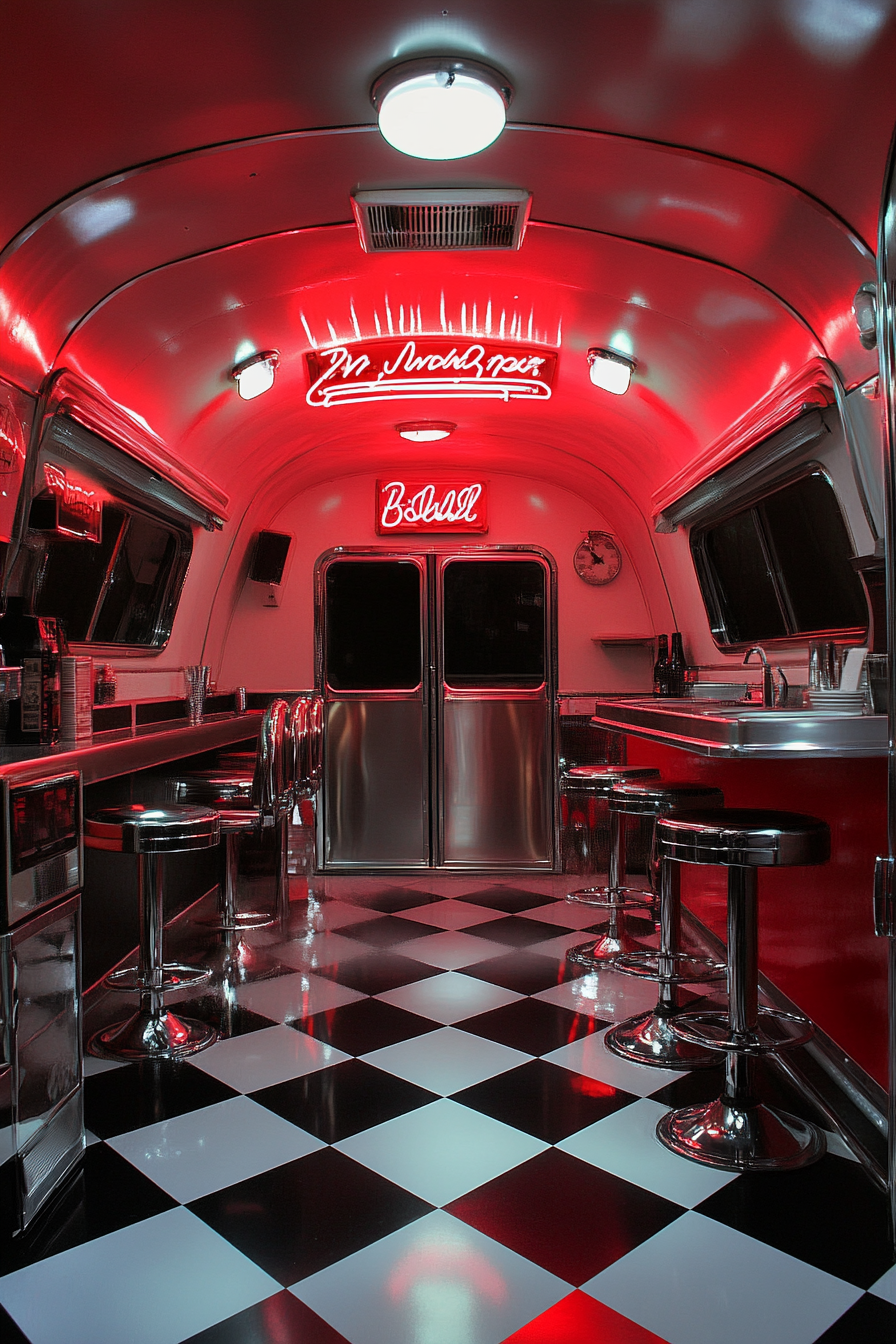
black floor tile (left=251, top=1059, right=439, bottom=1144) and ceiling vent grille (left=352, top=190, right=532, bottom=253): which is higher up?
ceiling vent grille (left=352, top=190, right=532, bottom=253)

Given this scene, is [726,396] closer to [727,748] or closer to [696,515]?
[696,515]

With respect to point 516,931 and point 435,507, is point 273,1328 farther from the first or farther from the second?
point 435,507

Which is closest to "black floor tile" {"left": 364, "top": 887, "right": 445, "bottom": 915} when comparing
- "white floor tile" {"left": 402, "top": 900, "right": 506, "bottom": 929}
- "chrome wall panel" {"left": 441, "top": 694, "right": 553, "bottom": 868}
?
"white floor tile" {"left": 402, "top": 900, "right": 506, "bottom": 929}

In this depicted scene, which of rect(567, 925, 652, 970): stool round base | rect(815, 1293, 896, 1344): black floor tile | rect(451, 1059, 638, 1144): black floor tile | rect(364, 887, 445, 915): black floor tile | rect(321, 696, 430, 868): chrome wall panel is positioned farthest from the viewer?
rect(321, 696, 430, 868): chrome wall panel

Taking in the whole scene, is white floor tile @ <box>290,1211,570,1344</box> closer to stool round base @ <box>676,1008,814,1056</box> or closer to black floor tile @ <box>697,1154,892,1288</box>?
black floor tile @ <box>697,1154,892,1288</box>

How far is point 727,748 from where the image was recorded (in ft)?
7.84

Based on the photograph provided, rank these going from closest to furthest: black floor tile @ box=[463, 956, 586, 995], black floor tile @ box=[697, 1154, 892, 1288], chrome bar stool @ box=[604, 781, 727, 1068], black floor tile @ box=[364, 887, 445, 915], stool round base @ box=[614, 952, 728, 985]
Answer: black floor tile @ box=[697, 1154, 892, 1288] → chrome bar stool @ box=[604, 781, 727, 1068] → stool round base @ box=[614, 952, 728, 985] → black floor tile @ box=[463, 956, 586, 995] → black floor tile @ box=[364, 887, 445, 915]

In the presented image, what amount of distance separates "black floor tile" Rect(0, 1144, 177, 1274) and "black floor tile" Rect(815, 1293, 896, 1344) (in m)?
1.41

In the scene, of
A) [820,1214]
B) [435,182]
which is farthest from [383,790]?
[820,1214]

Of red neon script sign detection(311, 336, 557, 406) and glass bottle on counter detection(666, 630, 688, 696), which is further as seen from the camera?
glass bottle on counter detection(666, 630, 688, 696)

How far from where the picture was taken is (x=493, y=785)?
6.31 m

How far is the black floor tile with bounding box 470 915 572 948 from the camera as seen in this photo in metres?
4.59

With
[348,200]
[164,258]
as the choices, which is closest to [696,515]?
[348,200]

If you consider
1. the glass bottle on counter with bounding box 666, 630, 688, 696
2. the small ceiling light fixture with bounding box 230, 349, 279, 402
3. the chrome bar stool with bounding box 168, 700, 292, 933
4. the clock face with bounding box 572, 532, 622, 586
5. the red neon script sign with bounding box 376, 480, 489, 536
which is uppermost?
the small ceiling light fixture with bounding box 230, 349, 279, 402
